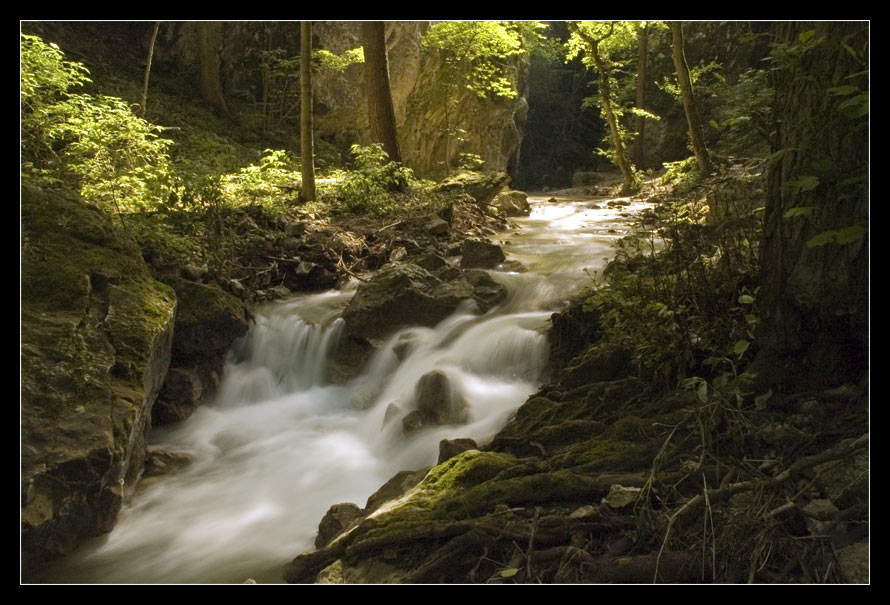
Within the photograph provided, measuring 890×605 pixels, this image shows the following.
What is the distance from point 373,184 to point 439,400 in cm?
671

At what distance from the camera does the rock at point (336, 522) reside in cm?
402

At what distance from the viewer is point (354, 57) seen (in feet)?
51.8

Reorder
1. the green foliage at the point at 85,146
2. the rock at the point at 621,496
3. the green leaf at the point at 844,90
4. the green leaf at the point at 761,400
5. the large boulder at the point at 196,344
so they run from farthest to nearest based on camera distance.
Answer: the green foliage at the point at 85,146 < the large boulder at the point at 196,344 < the green leaf at the point at 761,400 < the rock at the point at 621,496 < the green leaf at the point at 844,90

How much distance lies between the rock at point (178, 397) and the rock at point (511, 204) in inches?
344

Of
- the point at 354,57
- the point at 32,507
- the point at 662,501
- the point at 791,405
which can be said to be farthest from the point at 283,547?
the point at 354,57

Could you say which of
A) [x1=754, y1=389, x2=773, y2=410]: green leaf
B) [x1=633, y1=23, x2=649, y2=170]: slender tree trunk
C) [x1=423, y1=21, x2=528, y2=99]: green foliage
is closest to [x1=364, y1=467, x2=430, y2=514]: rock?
[x1=754, y1=389, x2=773, y2=410]: green leaf

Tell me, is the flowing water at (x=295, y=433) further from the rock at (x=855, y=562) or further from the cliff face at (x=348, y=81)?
the cliff face at (x=348, y=81)

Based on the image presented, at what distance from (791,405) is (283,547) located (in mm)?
3394

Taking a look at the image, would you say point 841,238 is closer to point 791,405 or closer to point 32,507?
point 791,405

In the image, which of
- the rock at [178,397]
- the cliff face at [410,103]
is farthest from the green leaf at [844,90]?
the cliff face at [410,103]

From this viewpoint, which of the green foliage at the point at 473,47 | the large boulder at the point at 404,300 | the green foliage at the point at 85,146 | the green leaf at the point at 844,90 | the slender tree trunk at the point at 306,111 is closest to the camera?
the green leaf at the point at 844,90

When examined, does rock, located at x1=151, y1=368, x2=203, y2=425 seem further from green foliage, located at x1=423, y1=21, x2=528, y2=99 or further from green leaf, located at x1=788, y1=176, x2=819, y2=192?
green foliage, located at x1=423, y1=21, x2=528, y2=99

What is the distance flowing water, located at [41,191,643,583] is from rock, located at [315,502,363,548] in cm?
28

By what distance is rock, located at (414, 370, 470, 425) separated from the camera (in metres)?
5.55
